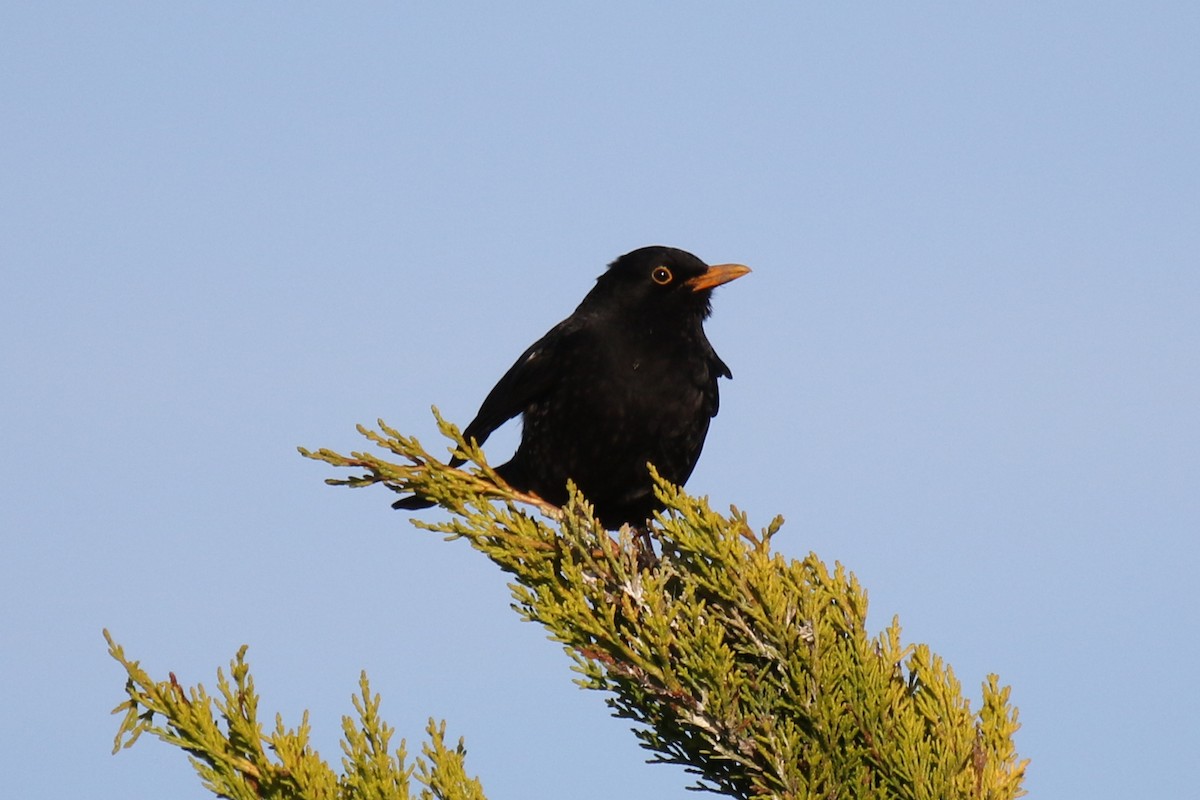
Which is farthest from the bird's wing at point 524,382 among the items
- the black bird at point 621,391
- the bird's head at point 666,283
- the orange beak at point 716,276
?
the orange beak at point 716,276

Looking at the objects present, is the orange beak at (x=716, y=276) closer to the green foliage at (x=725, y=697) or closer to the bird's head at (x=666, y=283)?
the bird's head at (x=666, y=283)

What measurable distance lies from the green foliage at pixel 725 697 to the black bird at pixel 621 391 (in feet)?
7.92

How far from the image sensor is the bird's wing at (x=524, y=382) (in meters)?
6.76

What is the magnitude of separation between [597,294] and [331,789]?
13.4ft

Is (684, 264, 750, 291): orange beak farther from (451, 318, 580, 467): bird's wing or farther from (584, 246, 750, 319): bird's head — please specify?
(451, 318, 580, 467): bird's wing

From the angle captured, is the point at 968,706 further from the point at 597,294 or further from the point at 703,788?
the point at 597,294

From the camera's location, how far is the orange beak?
22.8 ft

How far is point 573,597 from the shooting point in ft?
12.6

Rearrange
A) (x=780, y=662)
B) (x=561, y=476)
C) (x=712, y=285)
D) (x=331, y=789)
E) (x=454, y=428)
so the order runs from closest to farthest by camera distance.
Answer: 1. (x=331, y=789)
2. (x=780, y=662)
3. (x=454, y=428)
4. (x=561, y=476)
5. (x=712, y=285)

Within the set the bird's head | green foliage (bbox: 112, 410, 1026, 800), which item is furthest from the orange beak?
green foliage (bbox: 112, 410, 1026, 800)

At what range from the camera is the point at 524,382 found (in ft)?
22.4

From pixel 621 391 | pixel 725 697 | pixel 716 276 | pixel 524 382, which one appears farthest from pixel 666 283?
pixel 725 697

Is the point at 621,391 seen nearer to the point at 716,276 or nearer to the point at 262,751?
the point at 716,276

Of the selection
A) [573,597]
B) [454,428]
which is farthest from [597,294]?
[573,597]
